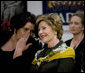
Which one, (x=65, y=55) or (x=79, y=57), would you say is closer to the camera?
(x=65, y=55)

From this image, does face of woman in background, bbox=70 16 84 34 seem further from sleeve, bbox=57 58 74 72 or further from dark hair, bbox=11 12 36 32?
sleeve, bbox=57 58 74 72

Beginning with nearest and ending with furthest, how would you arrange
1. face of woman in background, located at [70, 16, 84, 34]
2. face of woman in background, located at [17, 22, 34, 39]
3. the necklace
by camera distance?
the necklace, face of woman in background, located at [17, 22, 34, 39], face of woman in background, located at [70, 16, 84, 34]

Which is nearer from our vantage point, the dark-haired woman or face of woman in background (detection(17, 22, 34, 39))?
the dark-haired woman

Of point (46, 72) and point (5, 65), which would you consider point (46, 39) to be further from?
point (5, 65)

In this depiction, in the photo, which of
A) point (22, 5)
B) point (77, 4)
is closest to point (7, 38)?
point (22, 5)

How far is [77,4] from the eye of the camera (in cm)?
454

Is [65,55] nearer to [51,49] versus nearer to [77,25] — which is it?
[51,49]

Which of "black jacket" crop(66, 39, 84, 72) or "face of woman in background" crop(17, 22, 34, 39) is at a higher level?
"face of woman in background" crop(17, 22, 34, 39)

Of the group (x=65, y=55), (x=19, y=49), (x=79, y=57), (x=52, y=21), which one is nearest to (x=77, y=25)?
(x=79, y=57)

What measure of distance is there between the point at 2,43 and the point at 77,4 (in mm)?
2949

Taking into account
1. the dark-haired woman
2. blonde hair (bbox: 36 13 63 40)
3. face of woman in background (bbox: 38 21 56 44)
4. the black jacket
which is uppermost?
blonde hair (bbox: 36 13 63 40)

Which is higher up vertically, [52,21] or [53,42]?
[52,21]

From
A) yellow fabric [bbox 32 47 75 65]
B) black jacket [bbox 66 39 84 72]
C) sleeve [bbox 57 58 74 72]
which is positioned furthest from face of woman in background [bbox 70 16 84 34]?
sleeve [bbox 57 58 74 72]

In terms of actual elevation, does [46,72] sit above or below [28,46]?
below
